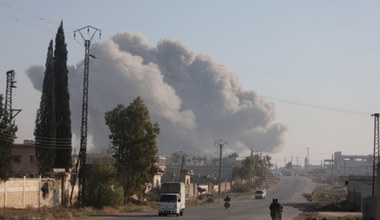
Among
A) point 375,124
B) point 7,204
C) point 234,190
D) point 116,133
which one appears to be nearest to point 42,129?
point 116,133

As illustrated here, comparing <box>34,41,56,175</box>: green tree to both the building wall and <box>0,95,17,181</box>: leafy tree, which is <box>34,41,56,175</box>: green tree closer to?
the building wall

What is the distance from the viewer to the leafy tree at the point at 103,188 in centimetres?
6844

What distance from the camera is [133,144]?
261 ft

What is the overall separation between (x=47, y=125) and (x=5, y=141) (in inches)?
909

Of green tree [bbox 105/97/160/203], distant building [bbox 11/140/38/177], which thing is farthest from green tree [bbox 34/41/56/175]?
distant building [bbox 11/140/38/177]

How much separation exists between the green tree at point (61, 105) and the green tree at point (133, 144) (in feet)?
17.0

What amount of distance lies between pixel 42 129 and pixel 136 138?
1058 cm

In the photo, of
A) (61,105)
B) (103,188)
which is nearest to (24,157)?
(61,105)

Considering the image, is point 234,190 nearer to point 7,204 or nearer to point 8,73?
point 8,73

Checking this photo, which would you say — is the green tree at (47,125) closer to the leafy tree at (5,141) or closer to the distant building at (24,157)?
the distant building at (24,157)

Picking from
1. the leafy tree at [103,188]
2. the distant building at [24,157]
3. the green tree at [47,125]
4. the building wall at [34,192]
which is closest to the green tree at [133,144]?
the green tree at [47,125]

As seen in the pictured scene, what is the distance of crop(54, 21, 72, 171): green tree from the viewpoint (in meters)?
77.5

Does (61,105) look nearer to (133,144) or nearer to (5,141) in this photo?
(133,144)

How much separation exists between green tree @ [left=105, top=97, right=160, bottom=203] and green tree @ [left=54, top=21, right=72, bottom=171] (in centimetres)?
518
